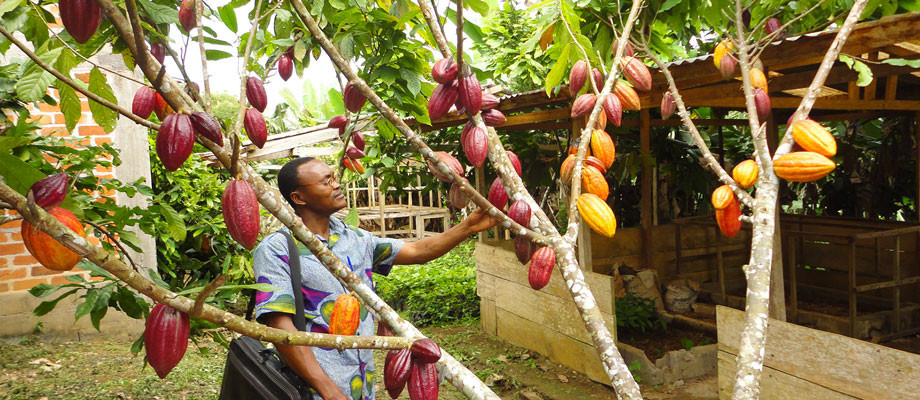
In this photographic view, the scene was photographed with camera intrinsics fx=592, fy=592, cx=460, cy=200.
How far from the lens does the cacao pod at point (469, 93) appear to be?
3.14ft

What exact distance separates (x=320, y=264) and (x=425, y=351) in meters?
1.13

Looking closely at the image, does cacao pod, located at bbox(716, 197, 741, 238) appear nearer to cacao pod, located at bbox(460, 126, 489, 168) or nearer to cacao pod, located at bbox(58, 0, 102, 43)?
cacao pod, located at bbox(460, 126, 489, 168)

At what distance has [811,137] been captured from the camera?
3.78ft

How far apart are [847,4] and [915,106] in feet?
9.03

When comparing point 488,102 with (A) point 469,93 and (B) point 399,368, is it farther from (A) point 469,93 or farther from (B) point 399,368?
(B) point 399,368

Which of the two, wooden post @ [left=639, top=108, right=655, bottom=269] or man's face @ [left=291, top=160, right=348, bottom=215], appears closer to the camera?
man's face @ [left=291, top=160, right=348, bottom=215]

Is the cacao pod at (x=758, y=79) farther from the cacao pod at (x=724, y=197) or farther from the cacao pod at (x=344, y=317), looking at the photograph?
the cacao pod at (x=344, y=317)

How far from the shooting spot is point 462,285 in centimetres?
721

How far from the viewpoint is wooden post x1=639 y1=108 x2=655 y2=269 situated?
5562mm

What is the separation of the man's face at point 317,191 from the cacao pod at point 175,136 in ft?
3.41

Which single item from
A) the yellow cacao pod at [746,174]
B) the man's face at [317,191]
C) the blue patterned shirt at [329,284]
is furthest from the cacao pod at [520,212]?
the man's face at [317,191]

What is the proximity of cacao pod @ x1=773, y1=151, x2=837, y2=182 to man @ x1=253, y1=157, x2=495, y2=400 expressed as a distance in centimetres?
66

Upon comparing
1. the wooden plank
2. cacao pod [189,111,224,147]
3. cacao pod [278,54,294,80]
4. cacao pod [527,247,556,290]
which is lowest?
the wooden plank

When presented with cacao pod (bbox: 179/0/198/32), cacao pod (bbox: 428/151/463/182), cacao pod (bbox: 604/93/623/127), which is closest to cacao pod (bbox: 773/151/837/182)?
cacao pod (bbox: 604/93/623/127)
